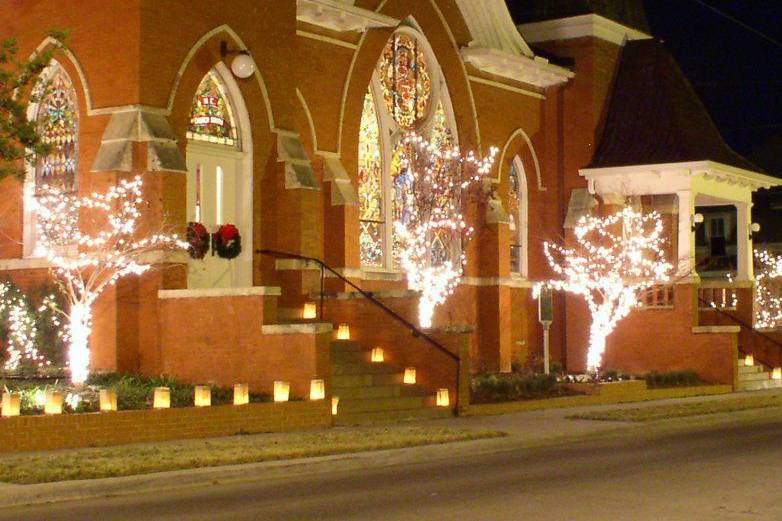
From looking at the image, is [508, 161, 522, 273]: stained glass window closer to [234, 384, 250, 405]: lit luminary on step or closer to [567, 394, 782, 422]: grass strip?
[567, 394, 782, 422]: grass strip

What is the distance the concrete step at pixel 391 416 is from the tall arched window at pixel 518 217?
11.0m

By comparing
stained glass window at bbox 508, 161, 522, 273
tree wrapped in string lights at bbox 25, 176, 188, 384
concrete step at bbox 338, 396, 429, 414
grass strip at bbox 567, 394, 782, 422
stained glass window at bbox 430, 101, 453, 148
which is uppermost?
Result: stained glass window at bbox 430, 101, 453, 148

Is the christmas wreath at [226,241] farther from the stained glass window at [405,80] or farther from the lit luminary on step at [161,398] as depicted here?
the stained glass window at [405,80]

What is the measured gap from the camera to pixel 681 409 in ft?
83.6

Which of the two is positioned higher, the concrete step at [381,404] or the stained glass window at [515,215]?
the stained glass window at [515,215]

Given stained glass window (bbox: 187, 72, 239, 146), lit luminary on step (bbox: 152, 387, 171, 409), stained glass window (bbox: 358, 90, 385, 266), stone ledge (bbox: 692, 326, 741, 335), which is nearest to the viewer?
lit luminary on step (bbox: 152, 387, 171, 409)

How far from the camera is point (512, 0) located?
35.8 meters

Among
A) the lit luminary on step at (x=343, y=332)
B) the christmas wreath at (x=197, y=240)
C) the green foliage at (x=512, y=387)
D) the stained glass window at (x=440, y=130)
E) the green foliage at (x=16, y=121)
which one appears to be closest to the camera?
the green foliage at (x=16, y=121)

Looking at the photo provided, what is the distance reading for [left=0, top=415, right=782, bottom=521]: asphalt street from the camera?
→ 1295 centimetres

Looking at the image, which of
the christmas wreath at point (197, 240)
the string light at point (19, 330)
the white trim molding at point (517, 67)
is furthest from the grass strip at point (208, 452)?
the white trim molding at point (517, 67)

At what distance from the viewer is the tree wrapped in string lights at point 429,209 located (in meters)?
29.1

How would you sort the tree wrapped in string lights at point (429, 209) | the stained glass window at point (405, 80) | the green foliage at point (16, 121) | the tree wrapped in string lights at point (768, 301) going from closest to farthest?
the green foliage at point (16, 121) → the tree wrapped in string lights at point (429, 209) → the stained glass window at point (405, 80) → the tree wrapped in string lights at point (768, 301)

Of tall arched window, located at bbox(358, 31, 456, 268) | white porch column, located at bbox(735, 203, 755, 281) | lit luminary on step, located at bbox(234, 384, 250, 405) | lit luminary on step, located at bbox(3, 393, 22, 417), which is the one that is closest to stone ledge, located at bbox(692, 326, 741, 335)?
white porch column, located at bbox(735, 203, 755, 281)

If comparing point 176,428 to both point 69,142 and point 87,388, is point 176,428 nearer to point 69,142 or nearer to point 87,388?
Result: point 87,388
